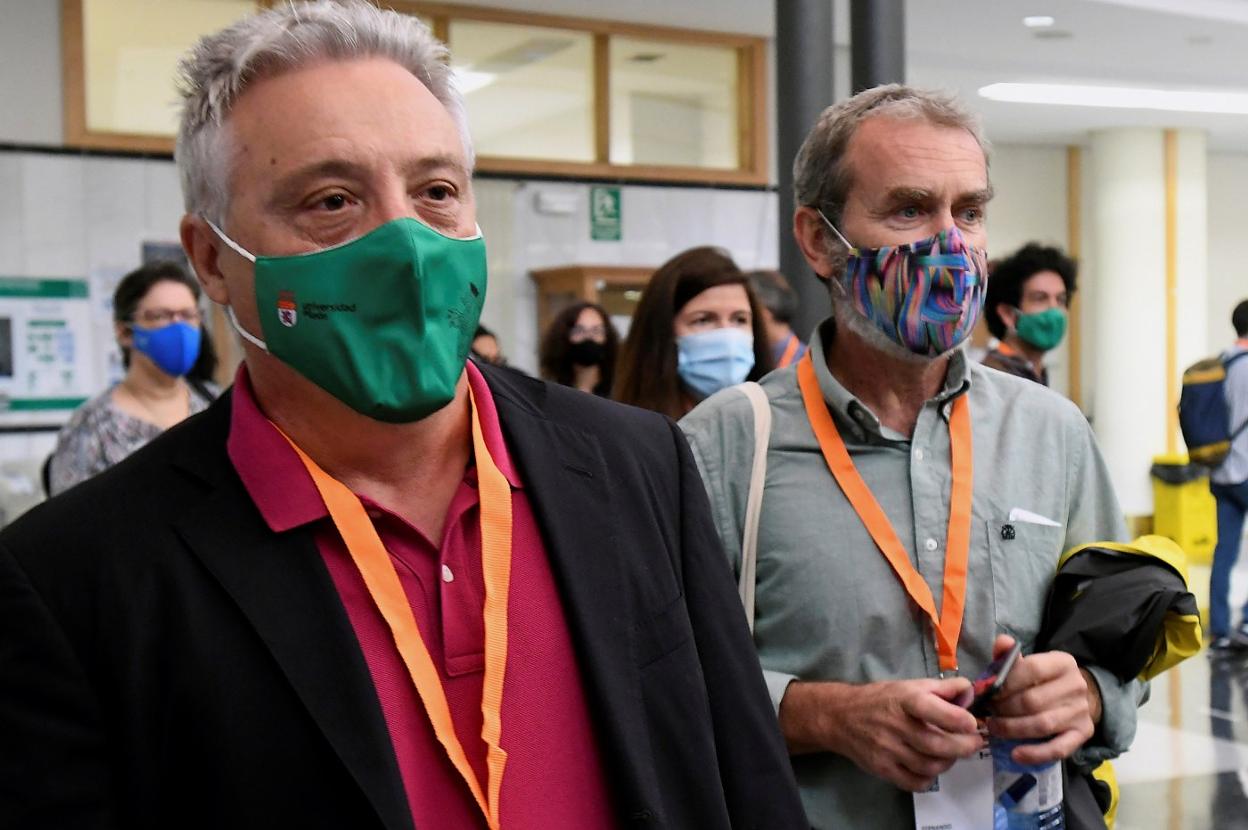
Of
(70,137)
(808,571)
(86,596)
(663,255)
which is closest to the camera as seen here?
(86,596)

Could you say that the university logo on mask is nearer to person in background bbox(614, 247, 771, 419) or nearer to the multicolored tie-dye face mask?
the multicolored tie-dye face mask

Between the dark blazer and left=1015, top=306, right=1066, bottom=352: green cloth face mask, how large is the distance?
4408 millimetres

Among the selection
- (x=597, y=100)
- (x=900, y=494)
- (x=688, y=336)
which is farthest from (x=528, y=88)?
(x=900, y=494)

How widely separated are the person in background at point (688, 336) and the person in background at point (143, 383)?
5.85 feet

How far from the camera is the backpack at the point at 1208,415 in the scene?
9.35 m

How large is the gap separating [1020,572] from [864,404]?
1.14ft

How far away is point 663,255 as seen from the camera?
11.1m

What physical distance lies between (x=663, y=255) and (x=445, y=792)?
32.3ft

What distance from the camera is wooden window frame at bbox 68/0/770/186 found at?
8930 mm

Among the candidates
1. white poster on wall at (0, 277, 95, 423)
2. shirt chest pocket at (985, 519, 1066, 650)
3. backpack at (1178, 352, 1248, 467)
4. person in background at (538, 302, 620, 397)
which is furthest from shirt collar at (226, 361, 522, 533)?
backpack at (1178, 352, 1248, 467)

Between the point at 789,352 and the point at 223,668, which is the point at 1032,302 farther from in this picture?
the point at 223,668

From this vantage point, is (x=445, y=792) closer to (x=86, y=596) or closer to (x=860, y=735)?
(x=86, y=596)

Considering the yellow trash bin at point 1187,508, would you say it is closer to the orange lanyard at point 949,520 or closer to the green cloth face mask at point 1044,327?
the green cloth face mask at point 1044,327

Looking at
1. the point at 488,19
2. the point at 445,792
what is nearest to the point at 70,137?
the point at 488,19
